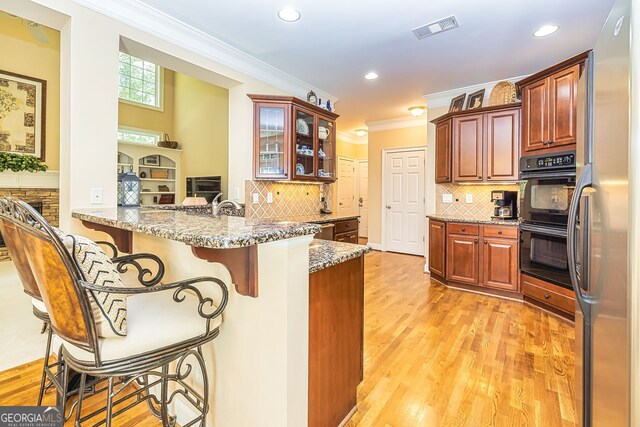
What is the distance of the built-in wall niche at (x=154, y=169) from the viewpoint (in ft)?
23.0

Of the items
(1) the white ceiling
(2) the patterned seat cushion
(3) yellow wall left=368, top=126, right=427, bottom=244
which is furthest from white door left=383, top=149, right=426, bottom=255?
(2) the patterned seat cushion

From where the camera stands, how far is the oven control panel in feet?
9.27

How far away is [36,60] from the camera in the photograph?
5242 millimetres

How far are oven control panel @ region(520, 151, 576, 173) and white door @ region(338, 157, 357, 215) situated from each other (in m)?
4.64

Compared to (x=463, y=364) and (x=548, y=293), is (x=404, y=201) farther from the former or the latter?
(x=463, y=364)

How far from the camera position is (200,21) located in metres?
2.71

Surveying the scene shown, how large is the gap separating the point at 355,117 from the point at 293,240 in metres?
5.43

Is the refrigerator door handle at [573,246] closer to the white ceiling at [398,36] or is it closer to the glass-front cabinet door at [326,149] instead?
the white ceiling at [398,36]

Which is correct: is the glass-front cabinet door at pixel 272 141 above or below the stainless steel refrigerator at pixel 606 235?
above

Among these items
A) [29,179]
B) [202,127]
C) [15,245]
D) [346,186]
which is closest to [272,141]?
[15,245]

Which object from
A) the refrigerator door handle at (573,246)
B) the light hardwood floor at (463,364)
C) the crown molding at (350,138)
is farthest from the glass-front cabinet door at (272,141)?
the crown molding at (350,138)

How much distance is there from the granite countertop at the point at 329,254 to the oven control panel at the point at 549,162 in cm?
243

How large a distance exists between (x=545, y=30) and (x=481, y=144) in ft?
4.39

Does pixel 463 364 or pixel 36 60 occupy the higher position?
pixel 36 60
